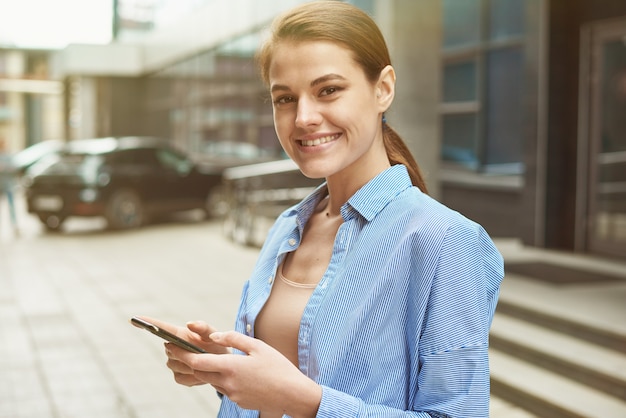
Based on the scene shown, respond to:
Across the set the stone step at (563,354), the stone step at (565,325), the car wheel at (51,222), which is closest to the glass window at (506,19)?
the stone step at (565,325)

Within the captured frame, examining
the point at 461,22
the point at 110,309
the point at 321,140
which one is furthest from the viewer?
the point at 461,22

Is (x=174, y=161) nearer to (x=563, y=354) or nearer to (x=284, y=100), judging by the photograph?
(x=563, y=354)

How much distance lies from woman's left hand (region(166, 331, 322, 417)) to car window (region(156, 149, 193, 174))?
1471 centimetres

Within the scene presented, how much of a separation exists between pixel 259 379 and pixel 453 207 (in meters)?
10.6

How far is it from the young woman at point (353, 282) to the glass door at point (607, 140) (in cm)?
781

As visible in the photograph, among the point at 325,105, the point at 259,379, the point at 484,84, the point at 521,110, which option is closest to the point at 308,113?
the point at 325,105

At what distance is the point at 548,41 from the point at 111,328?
590cm

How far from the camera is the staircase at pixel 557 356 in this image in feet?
15.6

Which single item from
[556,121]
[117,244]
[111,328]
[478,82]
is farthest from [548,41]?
[117,244]

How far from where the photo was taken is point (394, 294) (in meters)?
1.36

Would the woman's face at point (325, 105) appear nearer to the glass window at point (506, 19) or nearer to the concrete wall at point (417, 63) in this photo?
the concrete wall at point (417, 63)

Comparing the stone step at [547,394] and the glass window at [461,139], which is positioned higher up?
the glass window at [461,139]

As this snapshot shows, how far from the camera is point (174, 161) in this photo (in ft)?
52.3

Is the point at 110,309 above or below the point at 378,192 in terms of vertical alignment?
below
